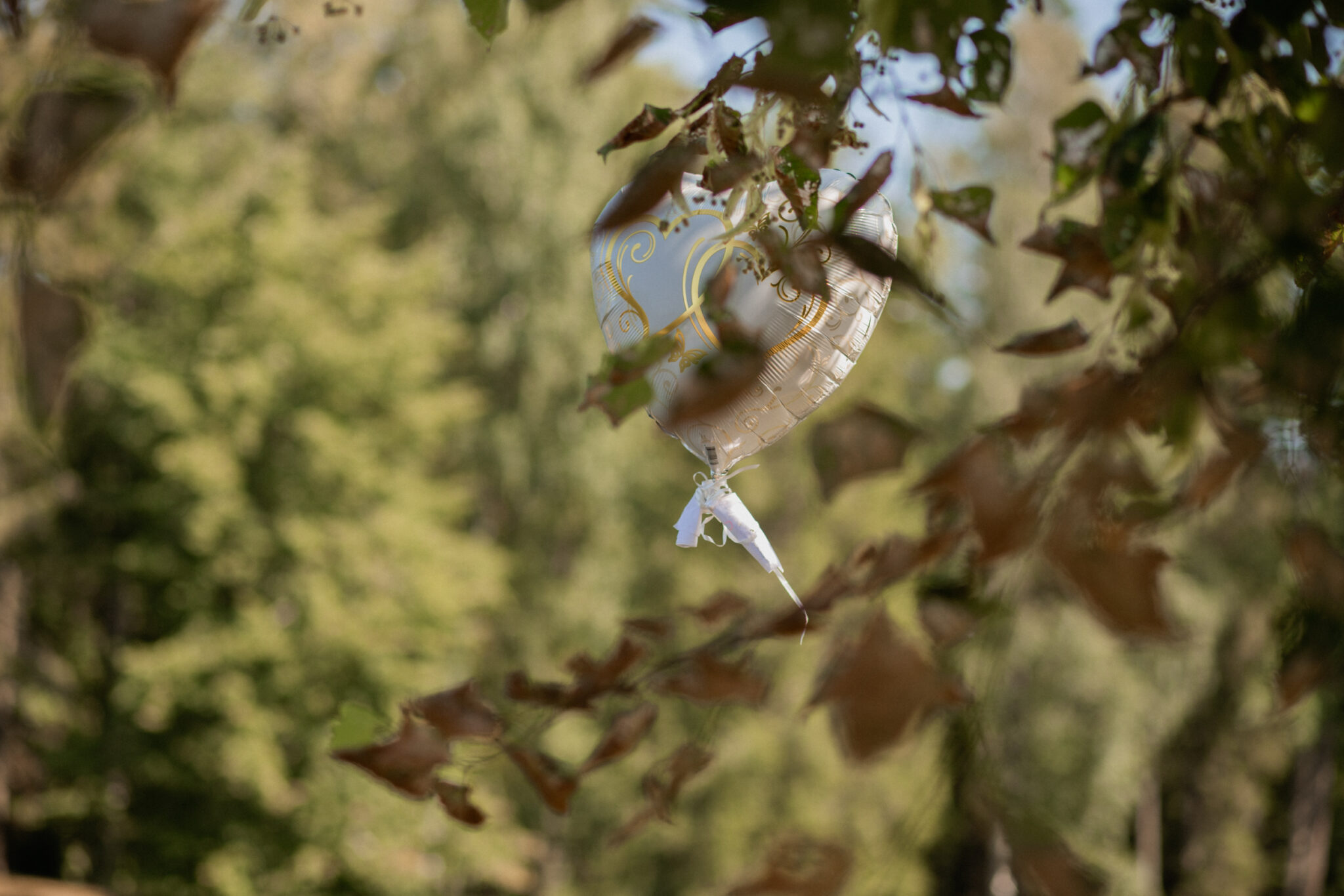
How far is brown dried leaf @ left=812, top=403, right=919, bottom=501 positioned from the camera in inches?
23.4

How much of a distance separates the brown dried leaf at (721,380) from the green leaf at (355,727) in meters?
0.54

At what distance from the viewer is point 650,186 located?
57cm

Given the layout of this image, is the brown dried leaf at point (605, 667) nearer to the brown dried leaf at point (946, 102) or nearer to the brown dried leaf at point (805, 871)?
the brown dried leaf at point (805, 871)

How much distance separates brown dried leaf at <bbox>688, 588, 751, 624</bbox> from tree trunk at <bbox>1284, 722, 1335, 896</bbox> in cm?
1784

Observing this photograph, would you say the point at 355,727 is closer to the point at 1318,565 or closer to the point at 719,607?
the point at 719,607

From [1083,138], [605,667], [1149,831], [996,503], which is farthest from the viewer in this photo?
[1149,831]

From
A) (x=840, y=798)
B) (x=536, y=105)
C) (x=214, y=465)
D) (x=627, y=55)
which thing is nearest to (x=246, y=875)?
(x=214, y=465)

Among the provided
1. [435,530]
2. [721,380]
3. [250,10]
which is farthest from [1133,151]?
[435,530]

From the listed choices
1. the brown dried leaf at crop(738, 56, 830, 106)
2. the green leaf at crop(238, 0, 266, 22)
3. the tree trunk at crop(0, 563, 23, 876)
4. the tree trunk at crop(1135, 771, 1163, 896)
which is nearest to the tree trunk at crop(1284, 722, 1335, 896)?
the tree trunk at crop(1135, 771, 1163, 896)

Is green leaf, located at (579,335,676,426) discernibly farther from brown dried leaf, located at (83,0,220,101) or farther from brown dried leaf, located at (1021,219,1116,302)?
brown dried leaf, located at (1021,219,1116,302)

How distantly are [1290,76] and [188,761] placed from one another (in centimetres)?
1024

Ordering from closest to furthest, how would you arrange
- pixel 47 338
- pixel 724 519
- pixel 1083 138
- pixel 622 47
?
pixel 47 338
pixel 622 47
pixel 1083 138
pixel 724 519

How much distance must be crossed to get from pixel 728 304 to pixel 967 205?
46 cm

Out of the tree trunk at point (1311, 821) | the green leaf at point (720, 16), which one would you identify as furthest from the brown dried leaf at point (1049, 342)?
the tree trunk at point (1311, 821)
